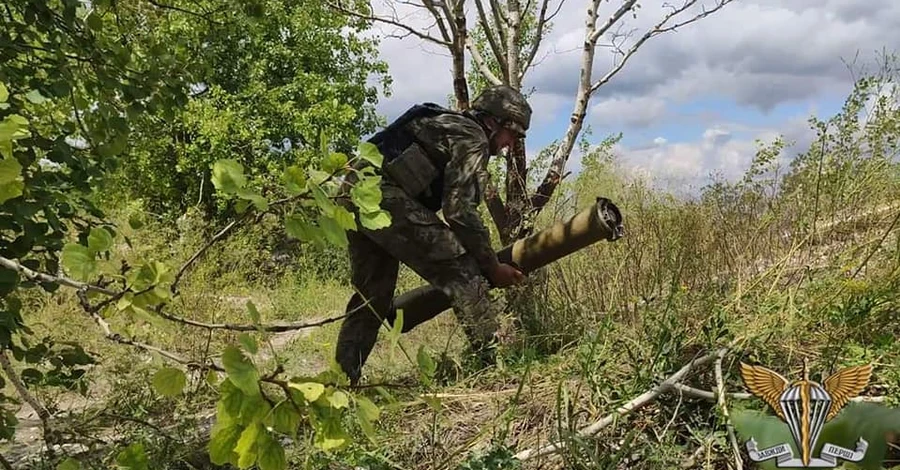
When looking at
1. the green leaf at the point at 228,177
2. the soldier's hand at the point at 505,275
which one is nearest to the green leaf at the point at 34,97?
the green leaf at the point at 228,177

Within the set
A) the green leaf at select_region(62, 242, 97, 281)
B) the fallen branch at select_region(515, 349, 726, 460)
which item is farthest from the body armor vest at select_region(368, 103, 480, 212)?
the green leaf at select_region(62, 242, 97, 281)

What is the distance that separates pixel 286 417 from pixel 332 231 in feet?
0.88

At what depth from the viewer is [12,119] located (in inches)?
35.8

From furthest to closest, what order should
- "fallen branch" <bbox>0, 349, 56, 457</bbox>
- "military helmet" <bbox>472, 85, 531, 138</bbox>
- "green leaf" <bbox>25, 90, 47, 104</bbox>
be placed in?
"military helmet" <bbox>472, 85, 531, 138</bbox>
"green leaf" <bbox>25, 90, 47, 104</bbox>
"fallen branch" <bbox>0, 349, 56, 457</bbox>

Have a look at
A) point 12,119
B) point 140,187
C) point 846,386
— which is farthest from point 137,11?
point 140,187

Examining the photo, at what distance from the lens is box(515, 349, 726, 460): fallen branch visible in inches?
84.4

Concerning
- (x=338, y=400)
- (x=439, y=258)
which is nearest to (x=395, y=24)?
(x=439, y=258)

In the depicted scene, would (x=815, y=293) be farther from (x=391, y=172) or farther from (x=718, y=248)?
(x=391, y=172)

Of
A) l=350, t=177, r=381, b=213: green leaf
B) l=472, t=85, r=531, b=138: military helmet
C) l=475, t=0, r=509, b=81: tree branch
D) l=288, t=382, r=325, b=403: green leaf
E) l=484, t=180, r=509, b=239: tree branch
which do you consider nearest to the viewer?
l=288, t=382, r=325, b=403: green leaf

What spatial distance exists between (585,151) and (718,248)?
3988 mm

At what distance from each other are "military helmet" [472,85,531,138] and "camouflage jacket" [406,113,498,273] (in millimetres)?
188

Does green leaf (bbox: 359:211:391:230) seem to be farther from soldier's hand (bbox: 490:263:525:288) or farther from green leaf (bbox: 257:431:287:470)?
soldier's hand (bbox: 490:263:525:288)

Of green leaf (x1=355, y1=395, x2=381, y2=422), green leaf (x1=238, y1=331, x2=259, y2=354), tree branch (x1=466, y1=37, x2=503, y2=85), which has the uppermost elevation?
tree branch (x1=466, y1=37, x2=503, y2=85)

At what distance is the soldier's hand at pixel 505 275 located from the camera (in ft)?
11.4
